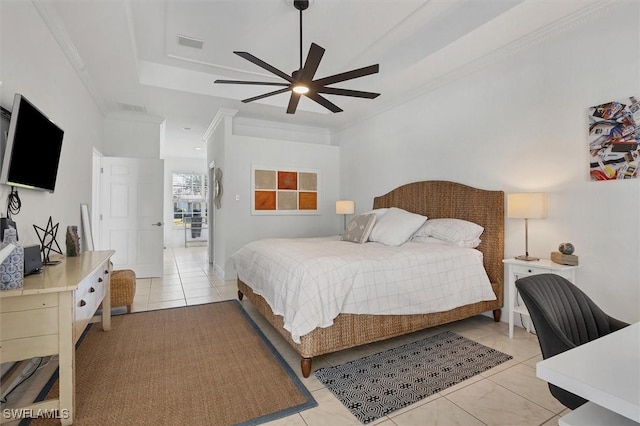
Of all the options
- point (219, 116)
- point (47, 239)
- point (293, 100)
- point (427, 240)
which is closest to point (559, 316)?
point (427, 240)

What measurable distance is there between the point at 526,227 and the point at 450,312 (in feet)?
3.41

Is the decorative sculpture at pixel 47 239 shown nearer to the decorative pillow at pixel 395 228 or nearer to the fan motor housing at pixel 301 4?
the fan motor housing at pixel 301 4

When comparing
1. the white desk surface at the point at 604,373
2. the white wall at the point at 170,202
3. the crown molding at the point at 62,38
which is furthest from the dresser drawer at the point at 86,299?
the white wall at the point at 170,202

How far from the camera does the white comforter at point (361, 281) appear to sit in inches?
85.5

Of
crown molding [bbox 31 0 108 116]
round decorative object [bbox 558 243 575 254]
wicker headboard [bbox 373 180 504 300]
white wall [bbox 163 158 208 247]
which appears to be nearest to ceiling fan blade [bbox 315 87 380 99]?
wicker headboard [bbox 373 180 504 300]

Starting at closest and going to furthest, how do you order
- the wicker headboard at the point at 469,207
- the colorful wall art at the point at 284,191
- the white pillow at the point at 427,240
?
the wicker headboard at the point at 469,207 → the white pillow at the point at 427,240 → the colorful wall art at the point at 284,191

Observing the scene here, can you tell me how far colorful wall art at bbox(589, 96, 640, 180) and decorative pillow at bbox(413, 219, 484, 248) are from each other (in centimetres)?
107

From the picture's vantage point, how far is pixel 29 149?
212 centimetres

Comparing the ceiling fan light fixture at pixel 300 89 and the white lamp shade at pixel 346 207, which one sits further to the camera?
the white lamp shade at pixel 346 207

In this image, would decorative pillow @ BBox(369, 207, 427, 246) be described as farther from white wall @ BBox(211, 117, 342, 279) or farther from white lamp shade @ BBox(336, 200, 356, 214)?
white wall @ BBox(211, 117, 342, 279)

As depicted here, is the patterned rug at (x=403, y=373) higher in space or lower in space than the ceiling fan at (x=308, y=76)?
lower

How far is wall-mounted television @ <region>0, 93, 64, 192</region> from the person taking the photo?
1.90 metres

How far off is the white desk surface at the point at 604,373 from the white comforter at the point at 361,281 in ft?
4.74

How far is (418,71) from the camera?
357cm
